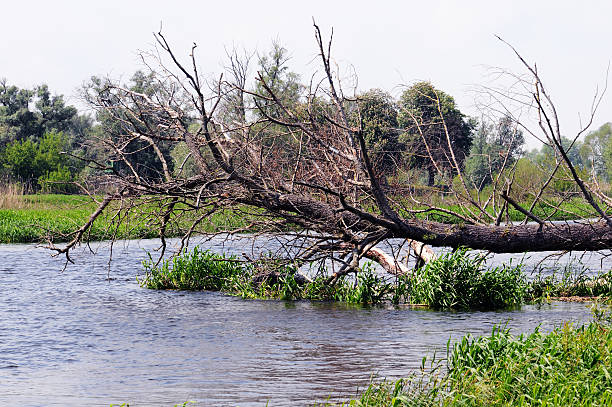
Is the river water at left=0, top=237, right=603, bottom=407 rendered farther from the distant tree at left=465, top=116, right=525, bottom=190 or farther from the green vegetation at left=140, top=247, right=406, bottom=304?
the distant tree at left=465, top=116, right=525, bottom=190

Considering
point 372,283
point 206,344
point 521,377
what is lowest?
point 206,344

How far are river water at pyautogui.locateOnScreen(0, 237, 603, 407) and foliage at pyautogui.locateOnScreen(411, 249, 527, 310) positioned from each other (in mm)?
497

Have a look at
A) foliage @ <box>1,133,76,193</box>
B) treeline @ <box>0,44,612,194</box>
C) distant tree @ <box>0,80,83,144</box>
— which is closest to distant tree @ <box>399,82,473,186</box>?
treeline @ <box>0,44,612,194</box>

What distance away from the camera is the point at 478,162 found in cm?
6019

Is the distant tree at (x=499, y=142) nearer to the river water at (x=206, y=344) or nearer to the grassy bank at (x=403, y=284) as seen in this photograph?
the grassy bank at (x=403, y=284)

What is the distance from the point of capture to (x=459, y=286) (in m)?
13.3

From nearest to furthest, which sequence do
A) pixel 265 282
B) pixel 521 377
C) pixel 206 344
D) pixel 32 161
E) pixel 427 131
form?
1. pixel 521 377
2. pixel 206 344
3. pixel 265 282
4. pixel 427 131
5. pixel 32 161

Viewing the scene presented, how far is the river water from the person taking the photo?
322 inches

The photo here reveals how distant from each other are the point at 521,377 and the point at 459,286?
6.62 meters

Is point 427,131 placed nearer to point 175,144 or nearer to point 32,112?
point 175,144

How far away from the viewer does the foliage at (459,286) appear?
1317 centimetres

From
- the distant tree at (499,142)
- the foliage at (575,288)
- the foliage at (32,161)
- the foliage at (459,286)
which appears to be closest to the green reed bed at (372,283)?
the foliage at (459,286)

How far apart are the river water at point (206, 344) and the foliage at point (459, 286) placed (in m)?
0.50

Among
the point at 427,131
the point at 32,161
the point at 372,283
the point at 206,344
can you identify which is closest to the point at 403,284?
the point at 372,283
